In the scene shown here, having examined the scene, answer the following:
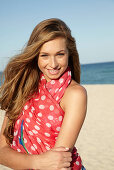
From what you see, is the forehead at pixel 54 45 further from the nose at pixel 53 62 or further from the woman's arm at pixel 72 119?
the woman's arm at pixel 72 119

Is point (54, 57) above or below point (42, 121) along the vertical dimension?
above

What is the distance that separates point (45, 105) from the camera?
1873mm

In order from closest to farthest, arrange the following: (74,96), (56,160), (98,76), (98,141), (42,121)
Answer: (56,160), (74,96), (42,121), (98,141), (98,76)

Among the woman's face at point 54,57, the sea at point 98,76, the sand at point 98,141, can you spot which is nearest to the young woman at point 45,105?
the woman's face at point 54,57

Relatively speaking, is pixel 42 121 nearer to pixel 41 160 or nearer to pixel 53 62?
pixel 41 160

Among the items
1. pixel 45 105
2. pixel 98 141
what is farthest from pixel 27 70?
pixel 98 141

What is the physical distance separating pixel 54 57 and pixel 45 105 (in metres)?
0.40

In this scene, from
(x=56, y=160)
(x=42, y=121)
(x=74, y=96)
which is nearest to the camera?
(x=56, y=160)

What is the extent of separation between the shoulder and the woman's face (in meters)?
0.21

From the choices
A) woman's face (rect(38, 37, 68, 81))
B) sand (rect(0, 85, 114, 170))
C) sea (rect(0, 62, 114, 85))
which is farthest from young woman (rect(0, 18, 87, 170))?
sea (rect(0, 62, 114, 85))

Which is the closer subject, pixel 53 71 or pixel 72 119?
pixel 72 119

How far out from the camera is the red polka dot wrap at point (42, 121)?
5.91ft

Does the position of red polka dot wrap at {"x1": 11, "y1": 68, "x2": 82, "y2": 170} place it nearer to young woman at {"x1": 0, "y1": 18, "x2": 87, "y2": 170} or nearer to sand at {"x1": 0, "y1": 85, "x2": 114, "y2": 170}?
young woman at {"x1": 0, "y1": 18, "x2": 87, "y2": 170}

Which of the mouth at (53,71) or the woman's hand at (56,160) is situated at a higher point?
the mouth at (53,71)
